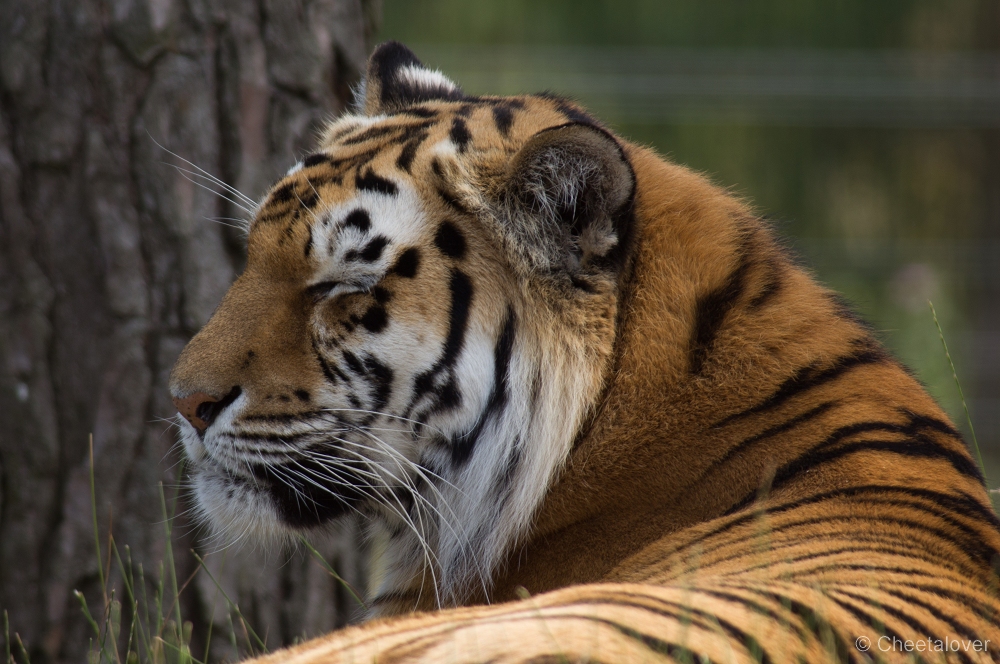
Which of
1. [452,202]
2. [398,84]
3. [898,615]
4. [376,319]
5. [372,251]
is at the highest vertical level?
[398,84]

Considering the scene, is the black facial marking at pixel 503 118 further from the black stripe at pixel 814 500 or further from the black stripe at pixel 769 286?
the black stripe at pixel 814 500

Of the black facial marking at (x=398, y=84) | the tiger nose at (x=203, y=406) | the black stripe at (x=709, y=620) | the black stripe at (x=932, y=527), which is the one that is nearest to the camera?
the black stripe at (x=709, y=620)

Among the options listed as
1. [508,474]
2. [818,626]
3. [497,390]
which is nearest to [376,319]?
[497,390]

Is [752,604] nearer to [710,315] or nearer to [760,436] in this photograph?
[760,436]

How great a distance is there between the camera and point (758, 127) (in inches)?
287

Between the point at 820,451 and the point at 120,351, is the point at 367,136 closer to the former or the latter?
the point at 120,351

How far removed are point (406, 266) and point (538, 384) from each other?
0.99ft

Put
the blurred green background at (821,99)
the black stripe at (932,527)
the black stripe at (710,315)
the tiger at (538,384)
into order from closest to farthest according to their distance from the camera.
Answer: the black stripe at (932,527) < the tiger at (538,384) < the black stripe at (710,315) < the blurred green background at (821,99)

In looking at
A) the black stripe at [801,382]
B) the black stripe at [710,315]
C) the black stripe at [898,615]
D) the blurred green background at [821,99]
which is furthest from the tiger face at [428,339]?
the blurred green background at [821,99]

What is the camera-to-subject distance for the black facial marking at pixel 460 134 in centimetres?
188

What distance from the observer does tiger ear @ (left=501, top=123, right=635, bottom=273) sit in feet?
5.61

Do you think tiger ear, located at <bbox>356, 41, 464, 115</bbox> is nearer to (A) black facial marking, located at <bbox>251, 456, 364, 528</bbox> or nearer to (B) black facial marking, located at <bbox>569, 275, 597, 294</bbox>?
(B) black facial marking, located at <bbox>569, 275, 597, 294</bbox>

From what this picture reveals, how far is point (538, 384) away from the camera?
1.78 metres

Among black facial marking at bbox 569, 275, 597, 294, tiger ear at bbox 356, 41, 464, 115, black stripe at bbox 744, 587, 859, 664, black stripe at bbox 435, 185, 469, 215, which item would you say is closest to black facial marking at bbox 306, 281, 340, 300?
black stripe at bbox 435, 185, 469, 215
